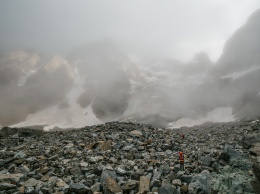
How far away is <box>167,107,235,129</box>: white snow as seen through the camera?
124 m

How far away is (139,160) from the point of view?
13461 millimetres

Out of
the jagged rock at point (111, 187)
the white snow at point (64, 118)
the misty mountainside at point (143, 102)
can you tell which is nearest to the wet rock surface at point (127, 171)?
the jagged rock at point (111, 187)

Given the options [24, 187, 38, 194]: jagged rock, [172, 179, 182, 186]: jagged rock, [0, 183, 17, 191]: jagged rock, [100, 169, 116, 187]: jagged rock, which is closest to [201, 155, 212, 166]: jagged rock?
[172, 179, 182, 186]: jagged rock

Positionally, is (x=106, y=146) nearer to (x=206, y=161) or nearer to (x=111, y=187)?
(x=111, y=187)

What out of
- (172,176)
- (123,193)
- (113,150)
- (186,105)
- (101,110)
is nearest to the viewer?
(123,193)

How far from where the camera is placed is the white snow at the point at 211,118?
123700mm

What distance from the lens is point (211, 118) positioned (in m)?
128

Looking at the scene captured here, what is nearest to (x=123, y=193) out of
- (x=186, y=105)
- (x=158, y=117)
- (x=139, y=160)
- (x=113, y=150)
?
(x=139, y=160)

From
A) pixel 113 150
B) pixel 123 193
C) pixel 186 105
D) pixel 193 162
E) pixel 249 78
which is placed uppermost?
pixel 249 78

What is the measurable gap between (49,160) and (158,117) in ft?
418

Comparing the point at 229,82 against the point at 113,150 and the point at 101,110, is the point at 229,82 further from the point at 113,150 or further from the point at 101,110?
the point at 113,150

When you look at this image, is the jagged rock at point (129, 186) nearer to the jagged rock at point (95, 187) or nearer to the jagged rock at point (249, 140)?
the jagged rock at point (95, 187)

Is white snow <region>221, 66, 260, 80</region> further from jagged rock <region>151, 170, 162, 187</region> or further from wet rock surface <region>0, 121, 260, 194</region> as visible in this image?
jagged rock <region>151, 170, 162, 187</region>

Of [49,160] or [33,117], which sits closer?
[49,160]
